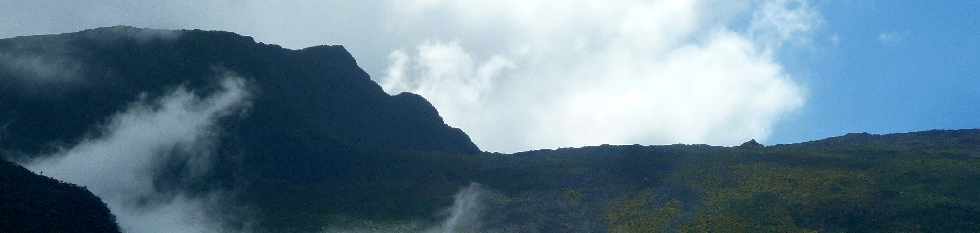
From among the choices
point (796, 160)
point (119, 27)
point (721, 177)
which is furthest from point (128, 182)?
point (796, 160)

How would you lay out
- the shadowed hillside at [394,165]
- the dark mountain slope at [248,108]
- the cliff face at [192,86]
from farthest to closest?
the cliff face at [192,86], the dark mountain slope at [248,108], the shadowed hillside at [394,165]

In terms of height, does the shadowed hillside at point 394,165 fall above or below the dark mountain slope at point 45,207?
above

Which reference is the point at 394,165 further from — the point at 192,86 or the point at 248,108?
the point at 192,86

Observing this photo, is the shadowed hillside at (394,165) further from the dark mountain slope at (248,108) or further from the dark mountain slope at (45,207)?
the dark mountain slope at (45,207)

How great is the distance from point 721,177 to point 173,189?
7351cm

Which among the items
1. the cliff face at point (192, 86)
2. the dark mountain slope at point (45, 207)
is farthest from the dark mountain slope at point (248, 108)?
the dark mountain slope at point (45, 207)

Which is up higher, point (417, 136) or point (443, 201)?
point (417, 136)

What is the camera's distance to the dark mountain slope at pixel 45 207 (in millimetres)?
68012

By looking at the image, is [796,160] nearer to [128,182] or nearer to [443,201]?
[443,201]

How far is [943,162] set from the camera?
100438 millimetres

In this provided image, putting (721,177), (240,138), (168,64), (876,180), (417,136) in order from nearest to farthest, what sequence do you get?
(876,180) → (721,177) → (240,138) → (168,64) → (417,136)

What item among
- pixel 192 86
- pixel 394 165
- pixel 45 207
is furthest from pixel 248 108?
pixel 45 207

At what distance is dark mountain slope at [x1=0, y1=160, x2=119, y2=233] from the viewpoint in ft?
223

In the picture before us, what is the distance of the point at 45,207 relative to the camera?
73.1 m
